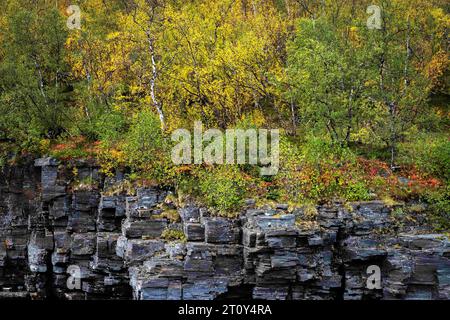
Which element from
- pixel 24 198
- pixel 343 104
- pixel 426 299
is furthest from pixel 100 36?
pixel 426 299

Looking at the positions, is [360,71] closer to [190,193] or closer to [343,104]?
[343,104]

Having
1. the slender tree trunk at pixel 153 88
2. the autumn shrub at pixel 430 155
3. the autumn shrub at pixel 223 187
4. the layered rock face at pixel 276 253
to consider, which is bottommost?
the layered rock face at pixel 276 253

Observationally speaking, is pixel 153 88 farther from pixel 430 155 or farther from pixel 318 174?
pixel 430 155

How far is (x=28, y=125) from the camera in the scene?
29.5 metres

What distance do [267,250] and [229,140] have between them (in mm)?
6389

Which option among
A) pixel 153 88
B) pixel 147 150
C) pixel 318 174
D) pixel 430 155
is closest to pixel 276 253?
pixel 318 174

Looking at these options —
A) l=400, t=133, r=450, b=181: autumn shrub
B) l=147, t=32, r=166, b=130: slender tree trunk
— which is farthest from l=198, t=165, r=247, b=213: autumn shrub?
l=400, t=133, r=450, b=181: autumn shrub

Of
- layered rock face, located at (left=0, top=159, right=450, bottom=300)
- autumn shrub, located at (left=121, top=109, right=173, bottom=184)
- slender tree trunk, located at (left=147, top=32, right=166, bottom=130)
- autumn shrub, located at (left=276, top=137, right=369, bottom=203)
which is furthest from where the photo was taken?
slender tree trunk, located at (left=147, top=32, right=166, bottom=130)

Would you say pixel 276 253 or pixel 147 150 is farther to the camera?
pixel 147 150

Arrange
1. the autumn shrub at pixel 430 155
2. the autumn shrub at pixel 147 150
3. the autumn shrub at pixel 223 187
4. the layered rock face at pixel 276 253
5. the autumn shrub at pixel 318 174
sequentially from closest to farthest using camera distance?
the layered rock face at pixel 276 253 < the autumn shrub at pixel 223 187 < the autumn shrub at pixel 318 174 < the autumn shrub at pixel 430 155 < the autumn shrub at pixel 147 150

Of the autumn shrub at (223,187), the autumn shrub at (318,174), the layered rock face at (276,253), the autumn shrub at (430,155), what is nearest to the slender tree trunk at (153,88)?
the autumn shrub at (223,187)

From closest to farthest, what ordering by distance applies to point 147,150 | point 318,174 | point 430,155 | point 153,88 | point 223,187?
1. point 223,187
2. point 318,174
3. point 430,155
4. point 147,150
5. point 153,88

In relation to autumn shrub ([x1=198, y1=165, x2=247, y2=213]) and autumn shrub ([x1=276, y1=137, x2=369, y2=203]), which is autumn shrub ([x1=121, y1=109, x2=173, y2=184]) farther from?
autumn shrub ([x1=276, y1=137, x2=369, y2=203])

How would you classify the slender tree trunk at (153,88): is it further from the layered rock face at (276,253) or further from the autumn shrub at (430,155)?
the autumn shrub at (430,155)
